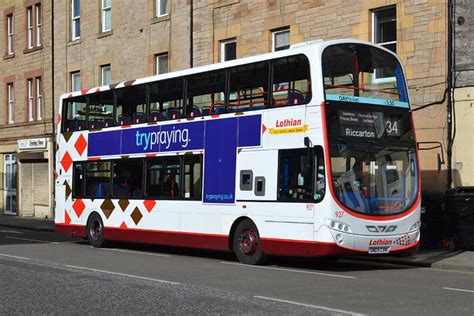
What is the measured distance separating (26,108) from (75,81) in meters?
4.03

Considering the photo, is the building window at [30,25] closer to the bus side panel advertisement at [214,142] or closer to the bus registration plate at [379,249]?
the bus side panel advertisement at [214,142]

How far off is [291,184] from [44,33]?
23.0 metres

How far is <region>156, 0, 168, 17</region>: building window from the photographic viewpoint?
2612 cm

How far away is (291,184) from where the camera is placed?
1315 cm

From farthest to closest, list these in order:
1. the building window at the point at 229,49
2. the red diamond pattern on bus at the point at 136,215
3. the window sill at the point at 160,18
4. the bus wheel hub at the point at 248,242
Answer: the window sill at the point at 160,18 → the building window at the point at 229,49 → the red diamond pattern on bus at the point at 136,215 → the bus wheel hub at the point at 248,242

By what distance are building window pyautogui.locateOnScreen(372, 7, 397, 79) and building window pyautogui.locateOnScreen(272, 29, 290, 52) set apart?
10.6 ft

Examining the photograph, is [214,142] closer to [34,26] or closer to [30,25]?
[34,26]

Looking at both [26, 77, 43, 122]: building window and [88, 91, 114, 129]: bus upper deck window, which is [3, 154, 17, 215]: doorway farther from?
[88, 91, 114, 129]: bus upper deck window

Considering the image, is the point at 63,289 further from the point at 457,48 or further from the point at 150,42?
the point at 150,42

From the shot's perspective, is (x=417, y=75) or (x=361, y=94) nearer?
(x=361, y=94)

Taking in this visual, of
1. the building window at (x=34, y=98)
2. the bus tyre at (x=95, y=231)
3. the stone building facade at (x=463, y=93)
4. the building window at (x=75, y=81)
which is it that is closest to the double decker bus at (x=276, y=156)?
the bus tyre at (x=95, y=231)

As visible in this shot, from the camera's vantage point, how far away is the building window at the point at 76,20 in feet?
100

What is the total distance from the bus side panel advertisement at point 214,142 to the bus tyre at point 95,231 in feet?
9.03

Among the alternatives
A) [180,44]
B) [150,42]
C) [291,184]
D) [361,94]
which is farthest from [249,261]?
[150,42]
